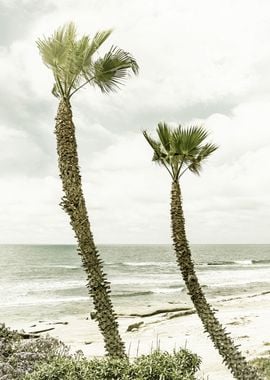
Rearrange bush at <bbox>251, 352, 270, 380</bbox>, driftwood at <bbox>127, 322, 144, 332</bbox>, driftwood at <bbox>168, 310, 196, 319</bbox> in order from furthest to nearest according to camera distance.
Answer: driftwood at <bbox>168, 310, 196, 319</bbox> → driftwood at <bbox>127, 322, 144, 332</bbox> → bush at <bbox>251, 352, 270, 380</bbox>

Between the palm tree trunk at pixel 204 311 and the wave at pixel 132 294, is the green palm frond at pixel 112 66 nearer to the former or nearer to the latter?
the palm tree trunk at pixel 204 311

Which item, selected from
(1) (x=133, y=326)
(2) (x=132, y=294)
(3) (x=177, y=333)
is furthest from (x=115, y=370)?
(2) (x=132, y=294)

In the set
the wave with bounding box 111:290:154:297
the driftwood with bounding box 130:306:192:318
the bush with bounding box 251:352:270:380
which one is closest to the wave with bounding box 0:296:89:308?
the wave with bounding box 111:290:154:297

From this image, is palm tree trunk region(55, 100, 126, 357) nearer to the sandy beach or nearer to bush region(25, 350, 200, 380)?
bush region(25, 350, 200, 380)

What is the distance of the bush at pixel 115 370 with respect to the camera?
8.90 m

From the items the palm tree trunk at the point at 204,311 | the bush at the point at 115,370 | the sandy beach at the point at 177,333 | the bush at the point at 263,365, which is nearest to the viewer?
the bush at the point at 115,370

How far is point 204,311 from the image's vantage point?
33.1 ft

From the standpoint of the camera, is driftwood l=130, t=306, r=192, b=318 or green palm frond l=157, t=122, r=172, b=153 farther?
driftwood l=130, t=306, r=192, b=318

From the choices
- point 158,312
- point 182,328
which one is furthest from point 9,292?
point 182,328

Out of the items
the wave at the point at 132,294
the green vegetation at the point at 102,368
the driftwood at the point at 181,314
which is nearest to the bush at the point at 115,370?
the green vegetation at the point at 102,368

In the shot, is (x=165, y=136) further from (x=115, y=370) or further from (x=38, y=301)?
(x=38, y=301)

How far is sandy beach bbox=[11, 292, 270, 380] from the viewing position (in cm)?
1487

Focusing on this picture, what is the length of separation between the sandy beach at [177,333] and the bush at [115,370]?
2.72 m

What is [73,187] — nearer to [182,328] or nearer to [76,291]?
[182,328]
